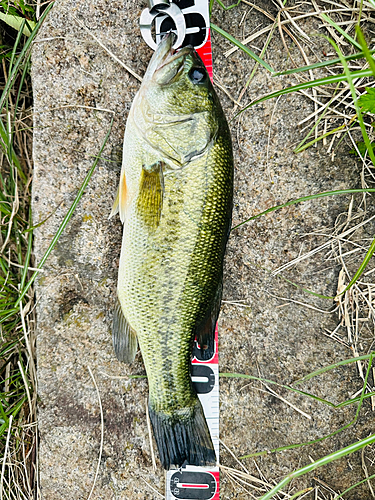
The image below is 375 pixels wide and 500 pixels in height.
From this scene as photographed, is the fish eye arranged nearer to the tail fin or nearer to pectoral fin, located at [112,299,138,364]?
pectoral fin, located at [112,299,138,364]

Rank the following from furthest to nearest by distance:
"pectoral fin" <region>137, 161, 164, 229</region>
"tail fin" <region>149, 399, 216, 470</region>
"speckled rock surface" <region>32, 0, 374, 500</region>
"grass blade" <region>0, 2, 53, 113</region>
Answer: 1. "speckled rock surface" <region>32, 0, 374, 500</region>
2. "grass blade" <region>0, 2, 53, 113</region>
3. "tail fin" <region>149, 399, 216, 470</region>
4. "pectoral fin" <region>137, 161, 164, 229</region>

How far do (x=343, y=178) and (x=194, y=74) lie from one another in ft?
3.74

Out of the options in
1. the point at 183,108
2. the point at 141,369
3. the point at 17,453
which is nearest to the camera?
the point at 183,108

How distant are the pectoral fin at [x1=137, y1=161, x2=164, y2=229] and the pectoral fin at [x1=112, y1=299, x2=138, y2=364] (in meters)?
0.54

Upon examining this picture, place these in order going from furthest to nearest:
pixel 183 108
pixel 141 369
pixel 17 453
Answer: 1. pixel 17 453
2. pixel 141 369
3. pixel 183 108

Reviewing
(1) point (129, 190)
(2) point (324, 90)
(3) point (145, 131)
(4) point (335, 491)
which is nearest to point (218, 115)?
(3) point (145, 131)

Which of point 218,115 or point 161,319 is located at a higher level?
point 218,115

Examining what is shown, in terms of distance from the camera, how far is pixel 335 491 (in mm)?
2299

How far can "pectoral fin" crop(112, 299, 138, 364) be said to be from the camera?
1.99 m

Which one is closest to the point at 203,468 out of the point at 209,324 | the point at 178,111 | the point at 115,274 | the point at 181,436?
the point at 181,436

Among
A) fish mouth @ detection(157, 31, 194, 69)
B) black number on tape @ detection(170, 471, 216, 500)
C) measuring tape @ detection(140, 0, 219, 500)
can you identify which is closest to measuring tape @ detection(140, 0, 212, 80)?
measuring tape @ detection(140, 0, 219, 500)

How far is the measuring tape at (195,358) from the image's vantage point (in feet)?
6.91

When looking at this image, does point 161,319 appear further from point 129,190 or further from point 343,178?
point 343,178

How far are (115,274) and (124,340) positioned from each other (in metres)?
0.43
